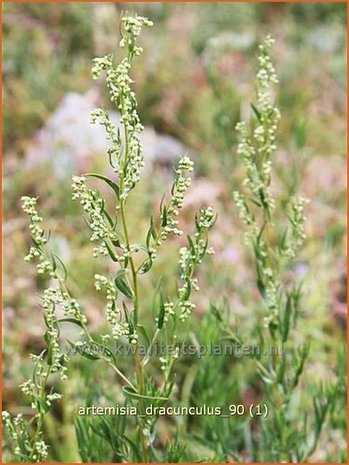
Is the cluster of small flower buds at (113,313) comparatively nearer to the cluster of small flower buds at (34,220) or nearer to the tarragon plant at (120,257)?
the tarragon plant at (120,257)

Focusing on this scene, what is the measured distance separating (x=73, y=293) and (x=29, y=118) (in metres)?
1.35

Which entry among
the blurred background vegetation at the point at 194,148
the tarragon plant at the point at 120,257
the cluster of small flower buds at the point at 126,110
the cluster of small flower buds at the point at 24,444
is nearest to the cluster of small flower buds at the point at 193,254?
the tarragon plant at the point at 120,257

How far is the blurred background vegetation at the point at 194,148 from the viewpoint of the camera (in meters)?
2.59

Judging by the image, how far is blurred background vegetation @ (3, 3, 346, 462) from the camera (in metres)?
2.59

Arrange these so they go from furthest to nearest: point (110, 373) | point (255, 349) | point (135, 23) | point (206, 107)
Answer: point (206, 107), point (110, 373), point (255, 349), point (135, 23)

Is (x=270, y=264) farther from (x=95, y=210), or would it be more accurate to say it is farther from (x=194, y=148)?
(x=194, y=148)

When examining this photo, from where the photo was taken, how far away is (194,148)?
13.2 ft

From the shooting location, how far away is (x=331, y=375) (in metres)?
2.65

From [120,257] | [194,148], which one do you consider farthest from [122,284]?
[194,148]

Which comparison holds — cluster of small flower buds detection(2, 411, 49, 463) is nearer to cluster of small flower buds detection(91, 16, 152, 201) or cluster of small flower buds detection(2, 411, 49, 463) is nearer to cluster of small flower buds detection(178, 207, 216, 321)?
cluster of small flower buds detection(178, 207, 216, 321)

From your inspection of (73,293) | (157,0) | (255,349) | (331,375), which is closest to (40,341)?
(73,293)

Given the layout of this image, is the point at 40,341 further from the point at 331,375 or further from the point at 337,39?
the point at 337,39

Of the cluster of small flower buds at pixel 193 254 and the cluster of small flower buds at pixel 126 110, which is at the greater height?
the cluster of small flower buds at pixel 126 110

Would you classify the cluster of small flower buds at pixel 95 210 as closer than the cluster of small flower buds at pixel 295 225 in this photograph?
Yes
